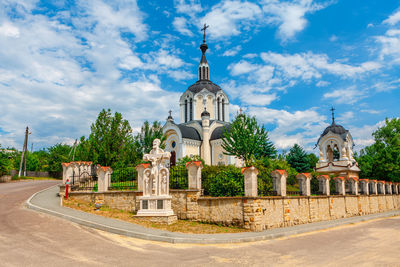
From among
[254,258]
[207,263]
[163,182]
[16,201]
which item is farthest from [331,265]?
[16,201]

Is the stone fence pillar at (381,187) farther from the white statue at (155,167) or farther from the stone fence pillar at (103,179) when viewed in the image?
the stone fence pillar at (103,179)

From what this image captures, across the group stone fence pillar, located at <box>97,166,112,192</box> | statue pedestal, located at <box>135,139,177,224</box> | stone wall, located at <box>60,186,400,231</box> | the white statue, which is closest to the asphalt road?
stone wall, located at <box>60,186,400,231</box>

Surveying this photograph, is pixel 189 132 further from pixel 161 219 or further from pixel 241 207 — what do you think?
pixel 241 207

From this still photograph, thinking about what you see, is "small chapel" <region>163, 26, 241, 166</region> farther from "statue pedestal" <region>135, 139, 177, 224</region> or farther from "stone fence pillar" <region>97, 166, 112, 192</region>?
"statue pedestal" <region>135, 139, 177, 224</region>

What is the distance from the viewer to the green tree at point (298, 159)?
107 feet

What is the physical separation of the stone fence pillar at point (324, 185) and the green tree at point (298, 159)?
715 inches

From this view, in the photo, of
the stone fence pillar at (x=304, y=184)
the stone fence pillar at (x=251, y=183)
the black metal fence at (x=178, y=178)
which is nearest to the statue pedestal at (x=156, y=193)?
the black metal fence at (x=178, y=178)

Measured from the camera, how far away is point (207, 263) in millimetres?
6195

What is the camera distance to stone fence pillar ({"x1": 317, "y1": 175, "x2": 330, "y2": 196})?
14.8 metres

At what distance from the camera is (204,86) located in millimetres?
37438

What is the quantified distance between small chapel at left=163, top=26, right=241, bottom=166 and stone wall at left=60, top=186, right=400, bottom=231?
1777 centimetres

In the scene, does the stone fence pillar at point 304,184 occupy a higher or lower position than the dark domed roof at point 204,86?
lower

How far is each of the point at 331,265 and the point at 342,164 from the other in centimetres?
2379

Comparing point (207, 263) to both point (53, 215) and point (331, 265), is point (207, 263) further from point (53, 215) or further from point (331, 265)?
point (53, 215)
